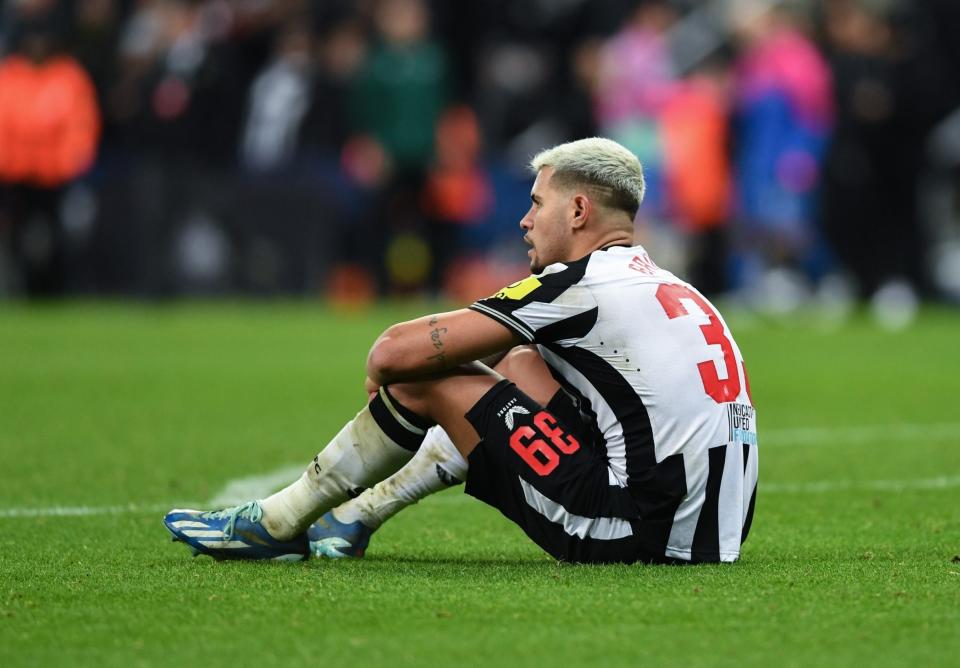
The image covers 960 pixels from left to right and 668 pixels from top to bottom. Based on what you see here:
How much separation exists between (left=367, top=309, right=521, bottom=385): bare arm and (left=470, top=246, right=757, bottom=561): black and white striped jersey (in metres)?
0.04

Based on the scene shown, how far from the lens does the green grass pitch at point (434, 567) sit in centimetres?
409

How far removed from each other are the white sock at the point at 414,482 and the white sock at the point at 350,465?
0.56ft

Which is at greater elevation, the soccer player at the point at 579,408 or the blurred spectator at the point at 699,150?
the blurred spectator at the point at 699,150

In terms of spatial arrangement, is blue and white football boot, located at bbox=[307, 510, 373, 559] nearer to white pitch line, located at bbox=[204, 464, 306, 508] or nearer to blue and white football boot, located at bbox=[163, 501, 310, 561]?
blue and white football boot, located at bbox=[163, 501, 310, 561]

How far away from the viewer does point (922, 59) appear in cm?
2036

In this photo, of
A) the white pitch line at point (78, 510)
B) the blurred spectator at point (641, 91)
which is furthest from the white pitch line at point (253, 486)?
the blurred spectator at point (641, 91)

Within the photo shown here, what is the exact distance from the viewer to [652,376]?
16.6 ft

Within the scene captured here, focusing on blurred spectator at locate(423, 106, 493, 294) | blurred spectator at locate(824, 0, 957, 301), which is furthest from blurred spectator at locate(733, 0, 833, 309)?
blurred spectator at locate(423, 106, 493, 294)

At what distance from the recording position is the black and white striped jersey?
16.5 feet

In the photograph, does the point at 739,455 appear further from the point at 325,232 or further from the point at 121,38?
the point at 121,38

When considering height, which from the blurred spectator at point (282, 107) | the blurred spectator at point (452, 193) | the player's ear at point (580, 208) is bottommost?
the player's ear at point (580, 208)

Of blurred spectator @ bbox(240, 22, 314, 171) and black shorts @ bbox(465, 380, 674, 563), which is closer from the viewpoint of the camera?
black shorts @ bbox(465, 380, 674, 563)

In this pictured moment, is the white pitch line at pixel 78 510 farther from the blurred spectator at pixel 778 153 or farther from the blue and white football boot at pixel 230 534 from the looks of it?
the blurred spectator at pixel 778 153

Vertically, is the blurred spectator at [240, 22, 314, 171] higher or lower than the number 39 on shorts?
higher
